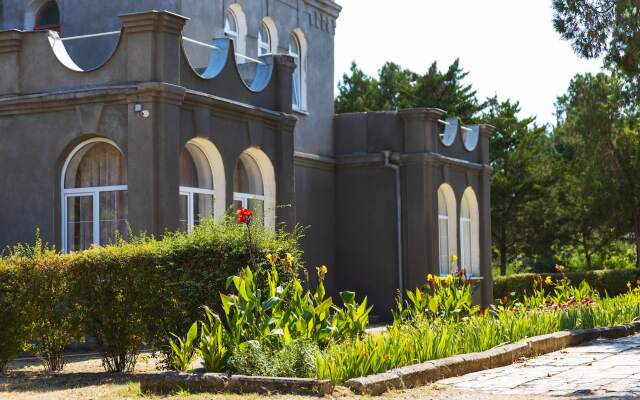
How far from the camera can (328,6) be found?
79.9ft

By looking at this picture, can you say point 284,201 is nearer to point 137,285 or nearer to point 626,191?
point 137,285

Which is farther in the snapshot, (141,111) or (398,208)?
(398,208)

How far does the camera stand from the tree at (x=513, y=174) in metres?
42.5

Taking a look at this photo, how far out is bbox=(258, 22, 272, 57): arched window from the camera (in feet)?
71.0

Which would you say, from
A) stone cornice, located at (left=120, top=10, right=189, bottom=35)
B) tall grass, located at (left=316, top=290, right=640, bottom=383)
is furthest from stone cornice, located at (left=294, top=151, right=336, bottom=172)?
tall grass, located at (left=316, top=290, right=640, bottom=383)

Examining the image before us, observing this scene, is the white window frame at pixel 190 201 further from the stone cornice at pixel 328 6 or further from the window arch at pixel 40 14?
the stone cornice at pixel 328 6

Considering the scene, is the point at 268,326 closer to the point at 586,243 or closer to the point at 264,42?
the point at 264,42

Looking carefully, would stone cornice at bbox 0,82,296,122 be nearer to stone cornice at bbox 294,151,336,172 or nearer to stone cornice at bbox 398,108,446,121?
stone cornice at bbox 294,151,336,172

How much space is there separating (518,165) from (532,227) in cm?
342

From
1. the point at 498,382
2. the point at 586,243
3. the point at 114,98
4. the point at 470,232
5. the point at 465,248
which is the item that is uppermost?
the point at 114,98

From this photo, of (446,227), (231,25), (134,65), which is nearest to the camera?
(134,65)

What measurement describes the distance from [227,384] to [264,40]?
44.6 ft

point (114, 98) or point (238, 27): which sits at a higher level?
point (238, 27)

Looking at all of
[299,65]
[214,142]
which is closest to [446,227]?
[299,65]
